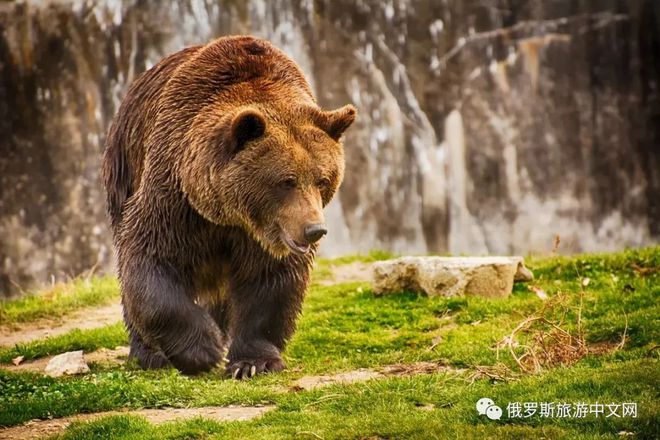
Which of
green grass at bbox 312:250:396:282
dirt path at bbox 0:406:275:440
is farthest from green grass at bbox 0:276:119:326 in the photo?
dirt path at bbox 0:406:275:440

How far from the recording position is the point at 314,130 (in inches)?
290

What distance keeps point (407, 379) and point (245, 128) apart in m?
2.02

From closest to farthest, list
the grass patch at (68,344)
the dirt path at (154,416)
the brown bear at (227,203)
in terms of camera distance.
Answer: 1. the dirt path at (154,416)
2. the brown bear at (227,203)
3. the grass patch at (68,344)

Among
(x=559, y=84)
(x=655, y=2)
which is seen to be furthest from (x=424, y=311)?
(x=655, y=2)

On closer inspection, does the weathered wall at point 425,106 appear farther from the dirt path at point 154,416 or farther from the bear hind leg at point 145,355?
the dirt path at point 154,416

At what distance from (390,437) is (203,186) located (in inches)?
102

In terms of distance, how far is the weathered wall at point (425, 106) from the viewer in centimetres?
1553

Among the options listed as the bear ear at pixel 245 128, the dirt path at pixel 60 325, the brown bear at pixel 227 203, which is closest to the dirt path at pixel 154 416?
the brown bear at pixel 227 203

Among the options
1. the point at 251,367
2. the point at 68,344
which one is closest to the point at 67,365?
the point at 68,344

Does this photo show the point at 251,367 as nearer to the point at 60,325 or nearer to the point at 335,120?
the point at 335,120

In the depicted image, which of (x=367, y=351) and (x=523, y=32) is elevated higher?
(x=523, y=32)

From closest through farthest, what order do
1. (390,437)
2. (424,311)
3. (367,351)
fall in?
(390,437)
(367,351)
(424,311)

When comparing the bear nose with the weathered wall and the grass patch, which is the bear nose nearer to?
the grass patch

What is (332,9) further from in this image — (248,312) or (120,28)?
(248,312)
